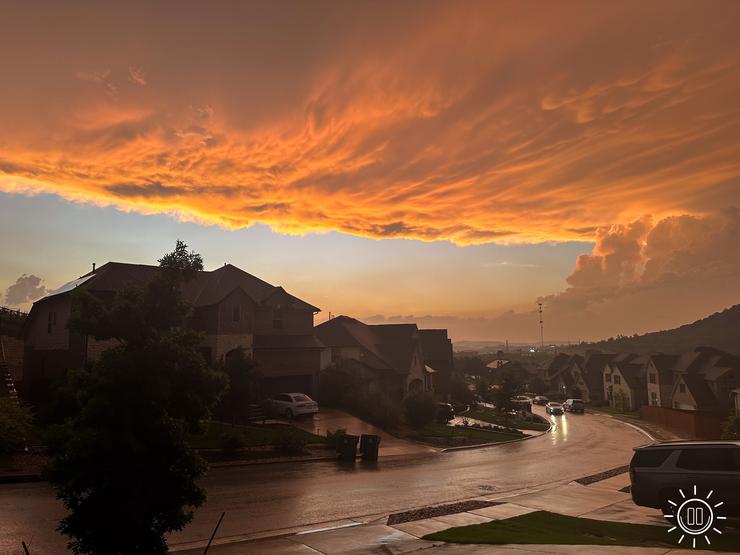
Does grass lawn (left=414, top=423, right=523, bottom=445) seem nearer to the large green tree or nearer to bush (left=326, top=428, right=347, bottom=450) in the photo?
bush (left=326, top=428, right=347, bottom=450)

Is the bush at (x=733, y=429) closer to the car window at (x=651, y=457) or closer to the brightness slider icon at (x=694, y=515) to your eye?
the car window at (x=651, y=457)

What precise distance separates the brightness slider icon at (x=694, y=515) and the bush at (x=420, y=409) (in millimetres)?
23189

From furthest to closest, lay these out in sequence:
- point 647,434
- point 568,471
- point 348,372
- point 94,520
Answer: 1. point 647,434
2. point 348,372
3. point 568,471
4. point 94,520

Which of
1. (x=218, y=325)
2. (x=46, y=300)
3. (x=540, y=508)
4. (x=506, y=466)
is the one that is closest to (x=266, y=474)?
(x=540, y=508)

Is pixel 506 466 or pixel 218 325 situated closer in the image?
pixel 506 466

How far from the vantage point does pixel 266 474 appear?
20.0m

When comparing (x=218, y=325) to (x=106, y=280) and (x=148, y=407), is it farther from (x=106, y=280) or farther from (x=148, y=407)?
(x=148, y=407)

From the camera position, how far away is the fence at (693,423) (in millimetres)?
47656

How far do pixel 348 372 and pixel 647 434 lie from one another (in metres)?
29.3

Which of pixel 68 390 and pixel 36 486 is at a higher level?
pixel 68 390

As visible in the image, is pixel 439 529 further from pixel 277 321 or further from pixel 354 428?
pixel 277 321

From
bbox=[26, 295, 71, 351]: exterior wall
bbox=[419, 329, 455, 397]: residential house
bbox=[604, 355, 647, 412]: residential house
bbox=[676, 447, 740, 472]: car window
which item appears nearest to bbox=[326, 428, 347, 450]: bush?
bbox=[676, 447, 740, 472]: car window

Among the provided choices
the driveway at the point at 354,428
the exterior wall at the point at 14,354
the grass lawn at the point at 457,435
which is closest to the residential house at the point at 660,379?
the grass lawn at the point at 457,435

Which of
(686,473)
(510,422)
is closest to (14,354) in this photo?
(686,473)
